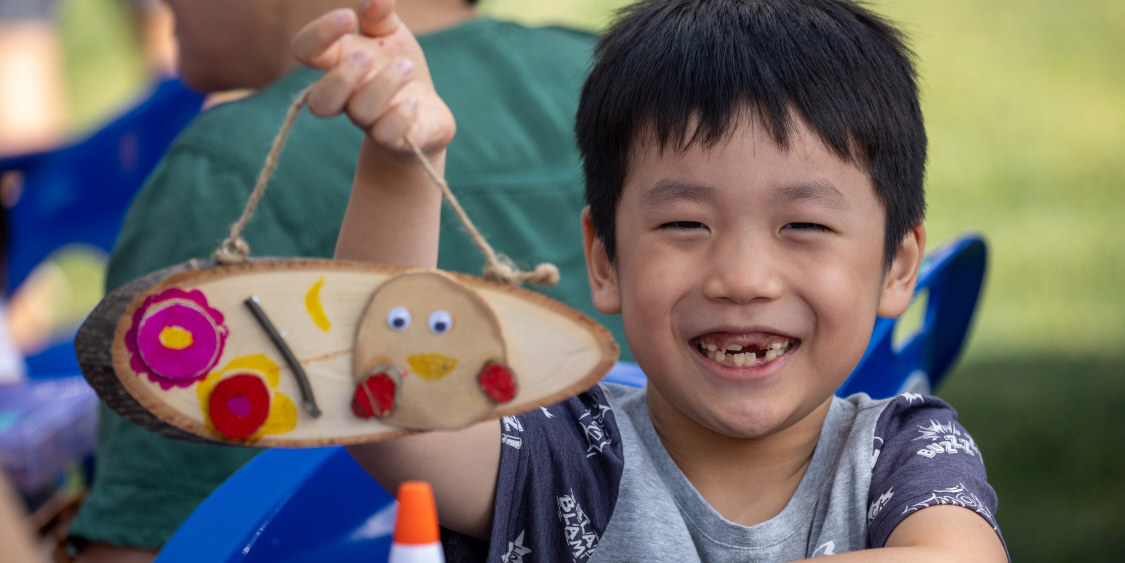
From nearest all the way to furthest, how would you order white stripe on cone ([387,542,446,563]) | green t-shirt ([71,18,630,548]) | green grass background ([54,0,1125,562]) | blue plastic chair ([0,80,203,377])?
white stripe on cone ([387,542,446,563])
green t-shirt ([71,18,630,548])
green grass background ([54,0,1125,562])
blue plastic chair ([0,80,203,377])

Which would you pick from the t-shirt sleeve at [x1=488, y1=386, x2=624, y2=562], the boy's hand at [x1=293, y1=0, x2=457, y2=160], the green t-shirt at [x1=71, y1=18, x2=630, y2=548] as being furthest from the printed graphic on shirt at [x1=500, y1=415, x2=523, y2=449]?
the green t-shirt at [x1=71, y1=18, x2=630, y2=548]

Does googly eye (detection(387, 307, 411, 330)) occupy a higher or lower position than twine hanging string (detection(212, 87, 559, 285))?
lower

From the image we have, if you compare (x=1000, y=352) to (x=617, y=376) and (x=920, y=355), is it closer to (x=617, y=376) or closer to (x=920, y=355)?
(x=920, y=355)

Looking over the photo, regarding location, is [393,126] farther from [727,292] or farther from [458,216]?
[727,292]

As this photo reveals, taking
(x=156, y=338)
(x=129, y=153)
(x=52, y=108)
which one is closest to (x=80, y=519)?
(x=156, y=338)

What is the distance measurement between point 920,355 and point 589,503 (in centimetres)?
73

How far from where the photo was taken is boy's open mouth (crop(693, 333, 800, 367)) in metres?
0.89

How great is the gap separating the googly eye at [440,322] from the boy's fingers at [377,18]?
0.23 metres

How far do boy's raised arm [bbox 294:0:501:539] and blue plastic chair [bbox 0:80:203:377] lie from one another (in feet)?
6.50

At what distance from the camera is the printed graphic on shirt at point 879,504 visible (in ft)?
2.97

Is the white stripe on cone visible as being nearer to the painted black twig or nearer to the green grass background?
the painted black twig

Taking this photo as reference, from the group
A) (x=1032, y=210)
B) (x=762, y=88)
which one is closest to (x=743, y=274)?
(x=762, y=88)

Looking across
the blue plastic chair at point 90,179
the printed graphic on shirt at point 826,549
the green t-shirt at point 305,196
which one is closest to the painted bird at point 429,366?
the printed graphic on shirt at point 826,549

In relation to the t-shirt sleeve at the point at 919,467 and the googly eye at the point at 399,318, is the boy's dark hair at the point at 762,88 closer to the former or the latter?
the t-shirt sleeve at the point at 919,467
